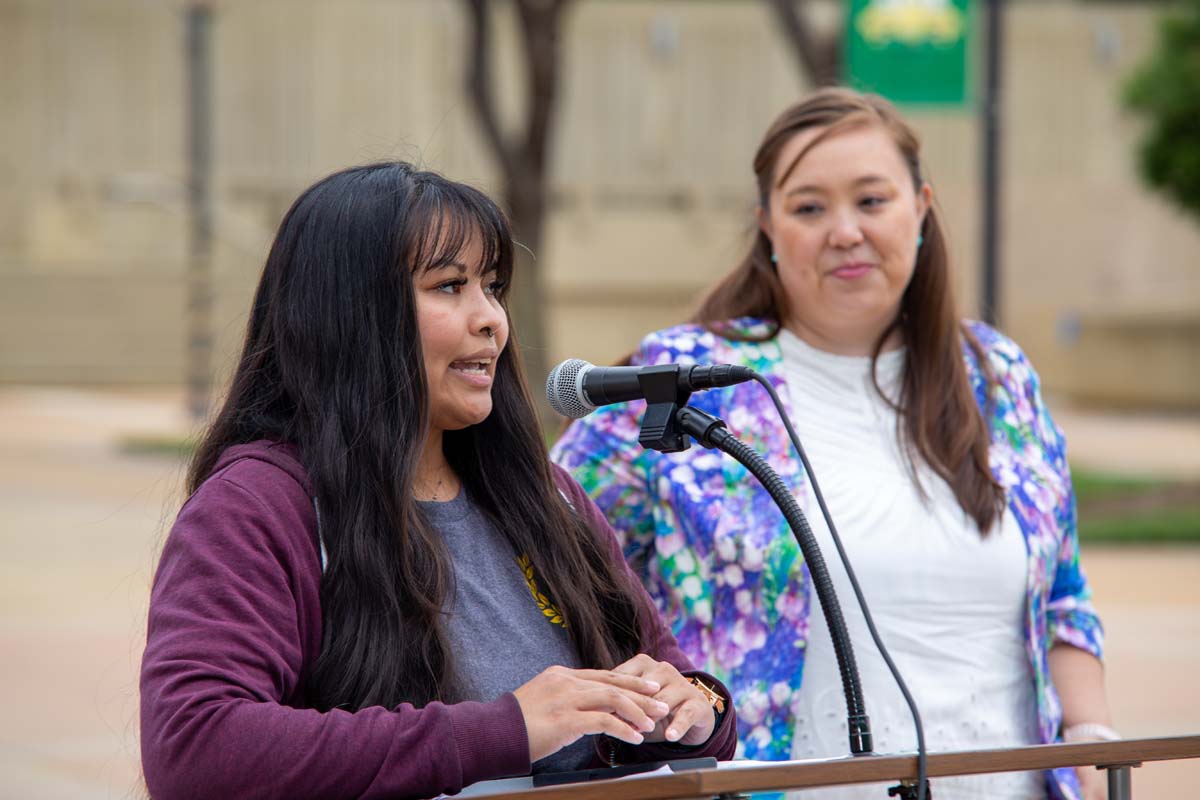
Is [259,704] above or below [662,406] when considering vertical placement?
below

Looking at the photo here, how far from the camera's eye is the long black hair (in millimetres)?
2365

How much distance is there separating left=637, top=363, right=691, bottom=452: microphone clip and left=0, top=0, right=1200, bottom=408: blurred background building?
29.7 m

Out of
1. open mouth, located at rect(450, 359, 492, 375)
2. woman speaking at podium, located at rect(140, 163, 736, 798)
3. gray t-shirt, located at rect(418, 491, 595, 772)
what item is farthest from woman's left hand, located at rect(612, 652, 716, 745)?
open mouth, located at rect(450, 359, 492, 375)

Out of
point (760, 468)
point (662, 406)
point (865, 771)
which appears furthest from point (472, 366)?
point (865, 771)

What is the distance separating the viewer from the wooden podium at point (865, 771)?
2.08m

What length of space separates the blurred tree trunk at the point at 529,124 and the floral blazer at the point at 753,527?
13196 mm

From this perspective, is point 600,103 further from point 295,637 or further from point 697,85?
point 295,637

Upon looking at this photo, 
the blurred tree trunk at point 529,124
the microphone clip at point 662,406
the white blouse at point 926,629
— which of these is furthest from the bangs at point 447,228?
the blurred tree trunk at point 529,124

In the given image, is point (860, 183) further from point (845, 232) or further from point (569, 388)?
point (569, 388)

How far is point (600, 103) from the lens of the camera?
33969 millimetres

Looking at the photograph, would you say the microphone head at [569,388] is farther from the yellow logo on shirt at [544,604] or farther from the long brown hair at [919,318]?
the long brown hair at [919,318]

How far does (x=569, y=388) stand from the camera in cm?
253

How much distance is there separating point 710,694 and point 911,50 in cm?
926

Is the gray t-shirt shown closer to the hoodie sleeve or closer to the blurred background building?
the hoodie sleeve
